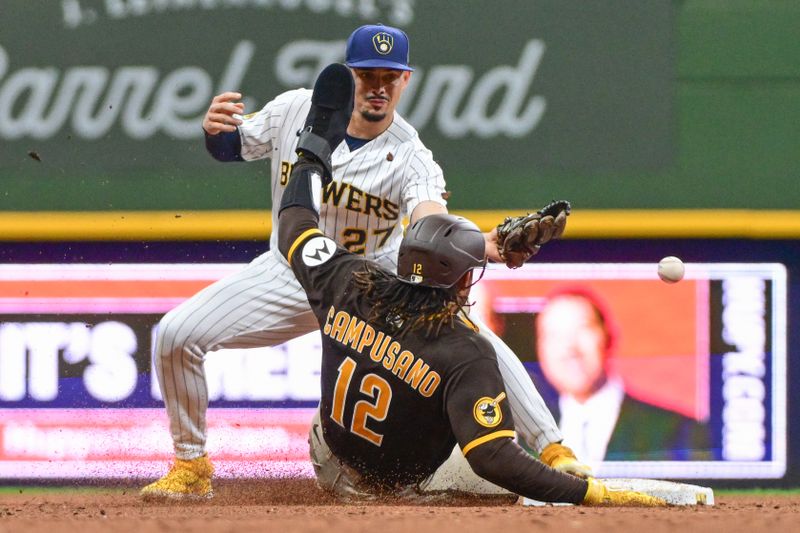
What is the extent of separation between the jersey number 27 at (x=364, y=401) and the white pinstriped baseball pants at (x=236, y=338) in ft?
2.84

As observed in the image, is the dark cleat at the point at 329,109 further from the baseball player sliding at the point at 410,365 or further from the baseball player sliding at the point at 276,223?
the baseball player sliding at the point at 276,223

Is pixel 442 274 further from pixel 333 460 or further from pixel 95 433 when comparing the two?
pixel 95 433

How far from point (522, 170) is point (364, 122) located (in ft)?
5.33

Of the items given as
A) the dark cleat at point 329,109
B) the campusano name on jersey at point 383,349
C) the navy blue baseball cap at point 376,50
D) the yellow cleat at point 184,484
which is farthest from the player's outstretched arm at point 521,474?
the navy blue baseball cap at point 376,50

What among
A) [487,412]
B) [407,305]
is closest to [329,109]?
[407,305]

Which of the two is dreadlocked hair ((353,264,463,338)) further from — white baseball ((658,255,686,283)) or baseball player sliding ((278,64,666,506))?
white baseball ((658,255,686,283))

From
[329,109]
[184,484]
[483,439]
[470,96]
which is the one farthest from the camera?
[470,96]

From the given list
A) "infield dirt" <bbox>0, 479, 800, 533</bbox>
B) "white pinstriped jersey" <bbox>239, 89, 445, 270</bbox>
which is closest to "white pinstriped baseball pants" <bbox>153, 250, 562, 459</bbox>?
"white pinstriped jersey" <bbox>239, 89, 445, 270</bbox>

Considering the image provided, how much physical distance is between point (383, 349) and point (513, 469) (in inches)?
21.3

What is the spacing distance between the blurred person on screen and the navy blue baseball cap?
6.63ft

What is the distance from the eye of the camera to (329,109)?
5.02 metres

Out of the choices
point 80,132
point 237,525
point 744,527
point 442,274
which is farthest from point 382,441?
point 80,132

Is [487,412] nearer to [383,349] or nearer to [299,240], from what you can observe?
[383,349]

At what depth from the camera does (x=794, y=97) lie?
23.2 ft
